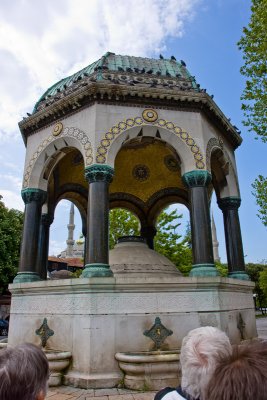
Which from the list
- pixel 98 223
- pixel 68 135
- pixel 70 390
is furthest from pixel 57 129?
pixel 70 390

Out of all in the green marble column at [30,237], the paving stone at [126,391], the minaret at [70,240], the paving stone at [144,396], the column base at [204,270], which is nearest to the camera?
the paving stone at [144,396]

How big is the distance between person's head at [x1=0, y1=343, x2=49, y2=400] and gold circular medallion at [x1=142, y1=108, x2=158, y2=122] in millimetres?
7493

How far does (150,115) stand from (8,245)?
21.9m

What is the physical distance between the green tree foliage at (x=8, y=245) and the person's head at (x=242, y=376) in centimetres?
2675

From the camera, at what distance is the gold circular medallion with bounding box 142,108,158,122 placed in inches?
341

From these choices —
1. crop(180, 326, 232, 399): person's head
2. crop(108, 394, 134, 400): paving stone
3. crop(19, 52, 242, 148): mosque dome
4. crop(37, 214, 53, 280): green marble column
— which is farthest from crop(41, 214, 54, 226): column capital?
crop(180, 326, 232, 399): person's head

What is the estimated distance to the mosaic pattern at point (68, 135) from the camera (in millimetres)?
8172

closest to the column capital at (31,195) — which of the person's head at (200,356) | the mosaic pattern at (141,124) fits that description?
the mosaic pattern at (141,124)

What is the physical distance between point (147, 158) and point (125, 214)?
1100 cm

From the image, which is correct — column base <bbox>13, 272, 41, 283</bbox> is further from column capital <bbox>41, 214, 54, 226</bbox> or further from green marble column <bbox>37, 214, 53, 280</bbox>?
column capital <bbox>41, 214, 54, 226</bbox>

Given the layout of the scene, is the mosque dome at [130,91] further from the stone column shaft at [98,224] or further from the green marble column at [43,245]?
the green marble column at [43,245]

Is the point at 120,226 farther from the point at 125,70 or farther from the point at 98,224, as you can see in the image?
the point at 98,224

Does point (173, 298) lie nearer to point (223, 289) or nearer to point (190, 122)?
point (223, 289)

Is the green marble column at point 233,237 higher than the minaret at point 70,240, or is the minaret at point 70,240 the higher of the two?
the minaret at point 70,240
